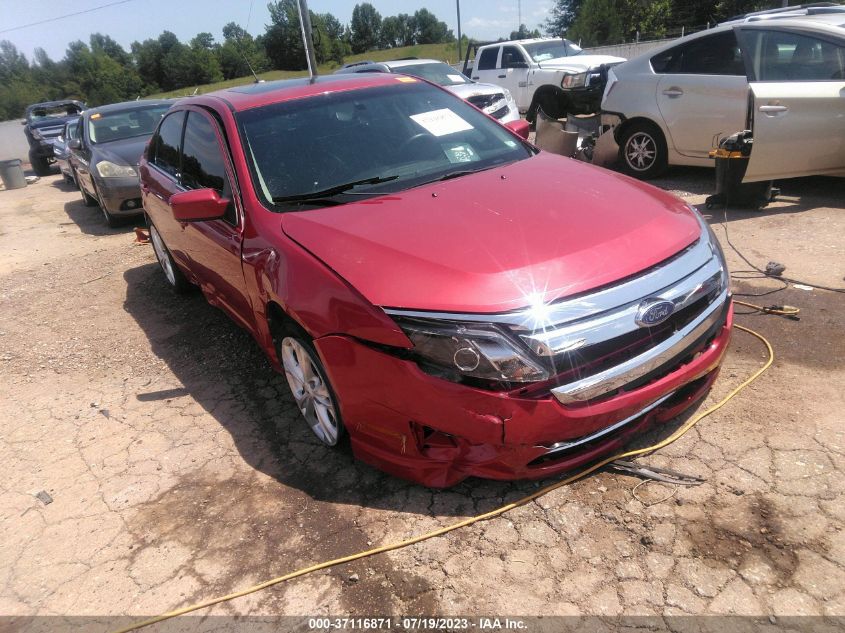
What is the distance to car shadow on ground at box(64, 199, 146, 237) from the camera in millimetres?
8930

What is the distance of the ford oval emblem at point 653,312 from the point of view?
229cm

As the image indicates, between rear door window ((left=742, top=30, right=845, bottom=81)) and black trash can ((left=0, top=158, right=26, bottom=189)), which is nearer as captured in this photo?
A: rear door window ((left=742, top=30, right=845, bottom=81))

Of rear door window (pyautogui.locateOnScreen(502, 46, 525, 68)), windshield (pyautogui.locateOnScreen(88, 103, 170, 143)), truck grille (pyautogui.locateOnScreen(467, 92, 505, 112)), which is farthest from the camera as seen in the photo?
→ rear door window (pyautogui.locateOnScreen(502, 46, 525, 68))

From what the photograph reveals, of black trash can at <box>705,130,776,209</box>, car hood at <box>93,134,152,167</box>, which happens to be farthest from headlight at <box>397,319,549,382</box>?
car hood at <box>93,134,152,167</box>

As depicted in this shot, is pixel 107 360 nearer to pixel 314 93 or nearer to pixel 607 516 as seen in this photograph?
pixel 314 93

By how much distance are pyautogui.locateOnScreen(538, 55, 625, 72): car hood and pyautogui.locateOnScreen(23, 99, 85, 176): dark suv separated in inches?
496

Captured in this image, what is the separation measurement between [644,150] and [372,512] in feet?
19.3

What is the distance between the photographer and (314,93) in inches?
146

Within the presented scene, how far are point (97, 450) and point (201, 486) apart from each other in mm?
860

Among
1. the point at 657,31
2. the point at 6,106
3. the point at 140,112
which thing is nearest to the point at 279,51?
the point at 6,106

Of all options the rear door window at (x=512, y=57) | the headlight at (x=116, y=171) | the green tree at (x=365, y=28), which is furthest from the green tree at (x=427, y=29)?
the headlight at (x=116, y=171)

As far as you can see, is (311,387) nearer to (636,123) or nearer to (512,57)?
(636,123)

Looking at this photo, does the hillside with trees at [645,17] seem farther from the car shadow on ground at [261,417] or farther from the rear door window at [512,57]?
the car shadow on ground at [261,417]

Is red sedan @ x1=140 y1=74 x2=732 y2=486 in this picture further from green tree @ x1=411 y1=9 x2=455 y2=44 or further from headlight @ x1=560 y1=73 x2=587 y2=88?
green tree @ x1=411 y1=9 x2=455 y2=44
